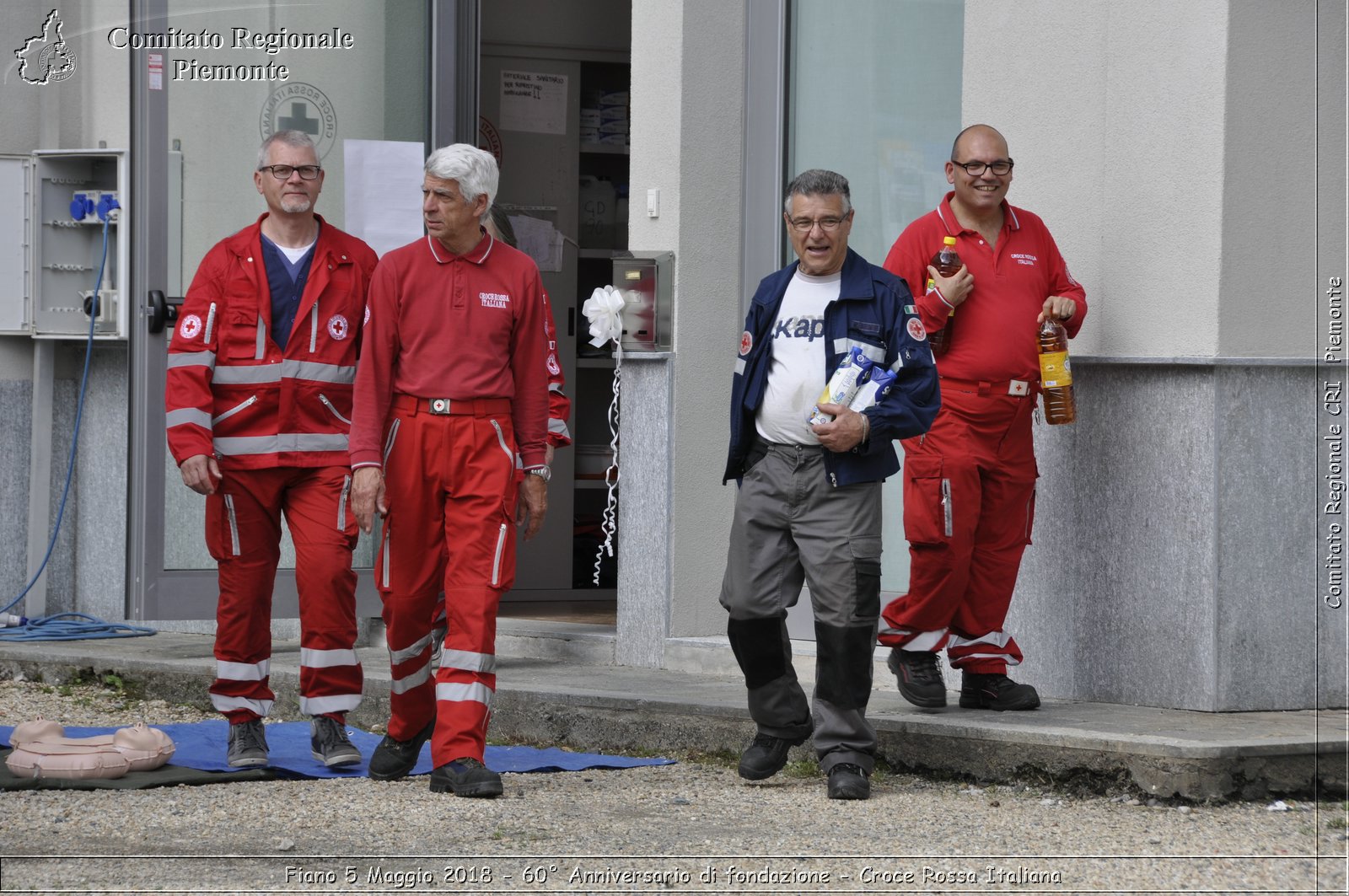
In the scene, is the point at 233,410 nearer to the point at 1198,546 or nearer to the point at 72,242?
the point at 1198,546

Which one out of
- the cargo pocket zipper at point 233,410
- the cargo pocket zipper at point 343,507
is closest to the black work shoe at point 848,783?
the cargo pocket zipper at point 343,507

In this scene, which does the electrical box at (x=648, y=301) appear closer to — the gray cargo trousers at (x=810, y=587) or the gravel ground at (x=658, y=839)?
the gray cargo trousers at (x=810, y=587)

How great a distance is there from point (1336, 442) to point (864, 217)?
2.24 meters

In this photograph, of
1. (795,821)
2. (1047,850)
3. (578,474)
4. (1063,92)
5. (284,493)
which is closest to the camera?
(1047,850)

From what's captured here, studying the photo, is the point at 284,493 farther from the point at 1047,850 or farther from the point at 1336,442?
the point at 1336,442

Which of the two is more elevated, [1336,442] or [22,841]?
[1336,442]

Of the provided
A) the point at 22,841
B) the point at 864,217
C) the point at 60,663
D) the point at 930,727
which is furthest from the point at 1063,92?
the point at 60,663

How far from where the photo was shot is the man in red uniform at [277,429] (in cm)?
599

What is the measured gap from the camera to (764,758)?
5.94m

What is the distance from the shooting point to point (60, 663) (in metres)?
8.09

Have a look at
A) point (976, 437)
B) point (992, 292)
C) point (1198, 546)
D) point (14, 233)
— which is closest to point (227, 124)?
point (14, 233)

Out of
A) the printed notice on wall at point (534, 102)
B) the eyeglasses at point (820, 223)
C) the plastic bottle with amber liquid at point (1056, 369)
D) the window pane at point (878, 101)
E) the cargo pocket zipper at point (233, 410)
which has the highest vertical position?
the printed notice on wall at point (534, 102)

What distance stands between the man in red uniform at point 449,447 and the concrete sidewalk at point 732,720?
1055 mm

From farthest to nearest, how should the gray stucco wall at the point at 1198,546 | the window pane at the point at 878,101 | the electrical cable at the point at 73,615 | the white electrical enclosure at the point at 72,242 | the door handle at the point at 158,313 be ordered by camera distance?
the white electrical enclosure at the point at 72,242
the electrical cable at the point at 73,615
the door handle at the point at 158,313
the window pane at the point at 878,101
the gray stucco wall at the point at 1198,546
